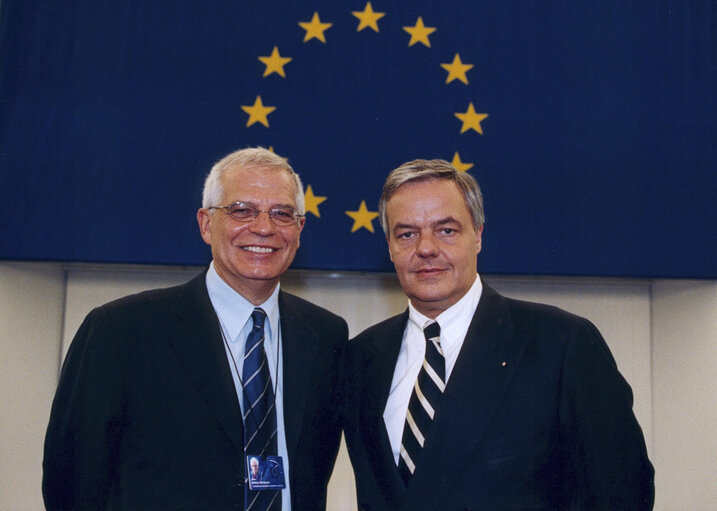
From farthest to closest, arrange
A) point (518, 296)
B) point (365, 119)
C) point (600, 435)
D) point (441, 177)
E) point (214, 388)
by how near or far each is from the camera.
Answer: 1. point (518, 296)
2. point (365, 119)
3. point (441, 177)
4. point (214, 388)
5. point (600, 435)

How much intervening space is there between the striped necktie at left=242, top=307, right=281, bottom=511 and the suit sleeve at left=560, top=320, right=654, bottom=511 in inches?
32.7

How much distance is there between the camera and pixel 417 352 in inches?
81.3

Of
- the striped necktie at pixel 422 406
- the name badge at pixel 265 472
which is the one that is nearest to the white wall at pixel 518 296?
the striped necktie at pixel 422 406

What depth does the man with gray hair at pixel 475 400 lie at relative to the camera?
5.83 feet

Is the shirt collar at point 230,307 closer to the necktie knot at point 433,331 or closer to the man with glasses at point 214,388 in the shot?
the man with glasses at point 214,388

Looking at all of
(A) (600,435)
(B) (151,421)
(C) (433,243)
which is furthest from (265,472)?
(A) (600,435)

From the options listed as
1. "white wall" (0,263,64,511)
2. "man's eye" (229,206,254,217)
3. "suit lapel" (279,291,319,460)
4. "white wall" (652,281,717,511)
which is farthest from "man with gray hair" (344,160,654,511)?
"white wall" (0,263,64,511)

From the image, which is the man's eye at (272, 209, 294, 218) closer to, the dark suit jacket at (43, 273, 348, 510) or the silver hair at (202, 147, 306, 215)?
the silver hair at (202, 147, 306, 215)

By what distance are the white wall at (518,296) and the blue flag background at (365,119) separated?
0.91 ft

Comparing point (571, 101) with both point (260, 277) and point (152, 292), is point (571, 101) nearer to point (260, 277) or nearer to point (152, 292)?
point (260, 277)

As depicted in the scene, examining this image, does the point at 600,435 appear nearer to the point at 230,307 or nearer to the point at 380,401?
the point at 380,401

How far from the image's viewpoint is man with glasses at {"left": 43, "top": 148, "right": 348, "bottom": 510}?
1861 mm

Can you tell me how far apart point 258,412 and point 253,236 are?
1.74ft

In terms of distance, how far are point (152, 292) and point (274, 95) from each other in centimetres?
122
